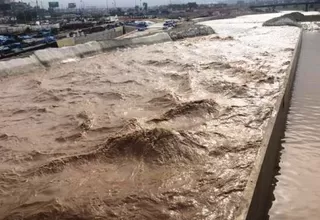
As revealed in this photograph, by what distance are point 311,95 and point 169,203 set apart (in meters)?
8.35

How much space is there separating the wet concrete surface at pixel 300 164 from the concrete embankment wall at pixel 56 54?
13.1 m

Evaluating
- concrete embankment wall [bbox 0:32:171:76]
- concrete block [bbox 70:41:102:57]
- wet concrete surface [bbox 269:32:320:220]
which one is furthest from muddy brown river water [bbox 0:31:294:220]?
concrete block [bbox 70:41:102:57]

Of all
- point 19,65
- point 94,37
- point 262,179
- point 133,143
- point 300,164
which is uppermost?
point 94,37

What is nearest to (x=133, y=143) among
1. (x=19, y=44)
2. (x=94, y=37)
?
(x=19, y=44)

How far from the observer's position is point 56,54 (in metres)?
19.5

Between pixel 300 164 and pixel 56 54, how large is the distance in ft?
53.2

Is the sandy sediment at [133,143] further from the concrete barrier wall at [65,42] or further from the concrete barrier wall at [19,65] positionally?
the concrete barrier wall at [65,42]

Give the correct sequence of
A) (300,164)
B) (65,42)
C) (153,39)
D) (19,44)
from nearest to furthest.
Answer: (300,164) → (19,44) → (65,42) → (153,39)

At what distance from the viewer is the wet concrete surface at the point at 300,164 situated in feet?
17.4

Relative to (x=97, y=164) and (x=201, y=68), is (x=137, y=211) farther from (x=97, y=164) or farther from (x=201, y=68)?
(x=201, y=68)

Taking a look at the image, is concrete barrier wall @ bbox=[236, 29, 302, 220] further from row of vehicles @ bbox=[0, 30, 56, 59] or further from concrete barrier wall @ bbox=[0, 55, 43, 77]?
row of vehicles @ bbox=[0, 30, 56, 59]

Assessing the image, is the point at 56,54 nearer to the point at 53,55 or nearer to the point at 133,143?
the point at 53,55

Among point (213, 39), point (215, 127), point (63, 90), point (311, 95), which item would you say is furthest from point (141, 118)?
point (213, 39)

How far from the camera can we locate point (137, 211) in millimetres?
5074
